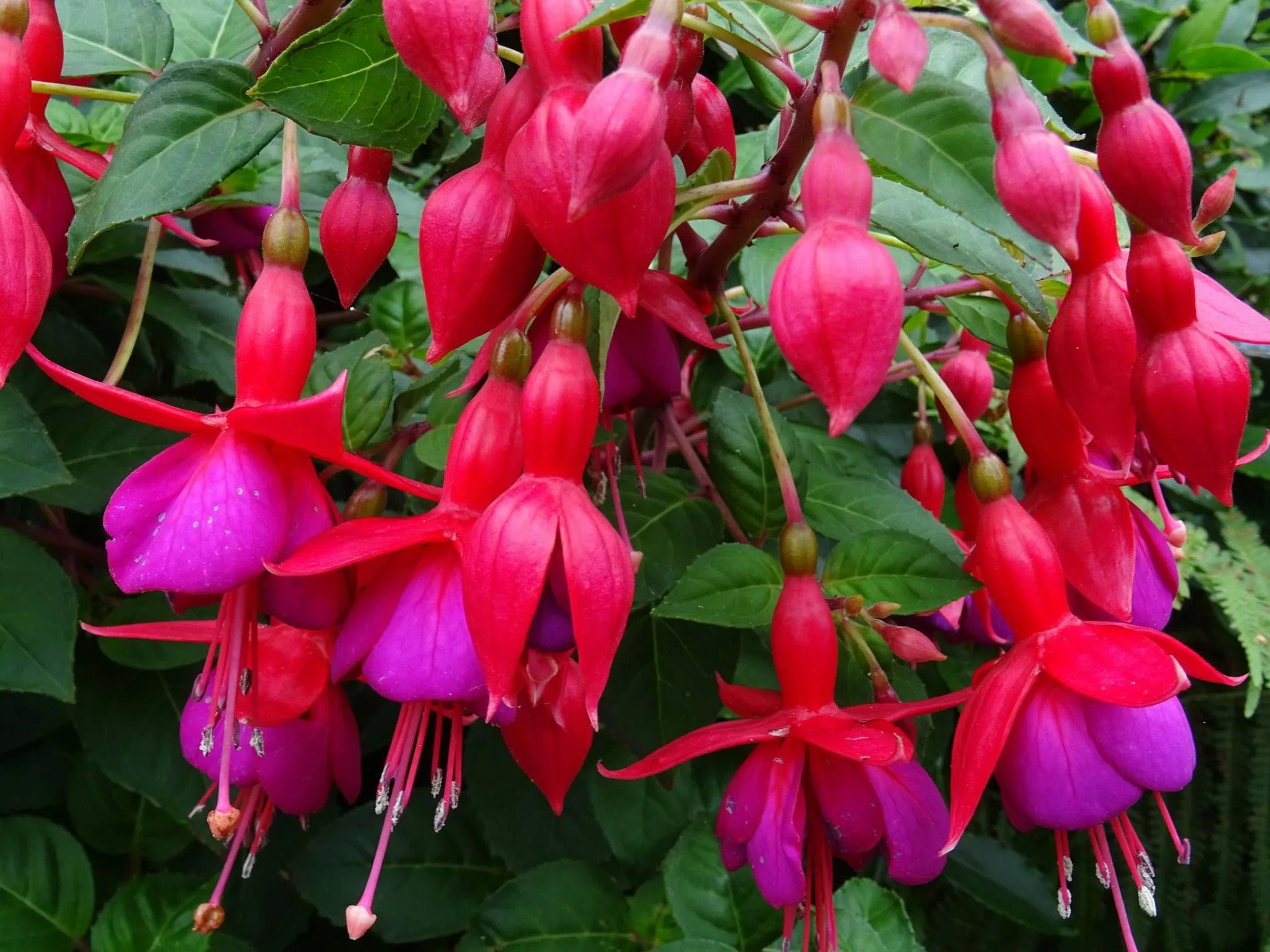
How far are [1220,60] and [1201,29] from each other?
1.9 inches

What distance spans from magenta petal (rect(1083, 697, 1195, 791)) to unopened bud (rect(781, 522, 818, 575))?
6.6 inches

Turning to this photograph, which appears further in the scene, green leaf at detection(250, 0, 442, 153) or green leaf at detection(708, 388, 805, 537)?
green leaf at detection(708, 388, 805, 537)

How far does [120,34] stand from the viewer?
0.70 m

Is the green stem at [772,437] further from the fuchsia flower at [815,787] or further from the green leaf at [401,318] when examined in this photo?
the green leaf at [401,318]

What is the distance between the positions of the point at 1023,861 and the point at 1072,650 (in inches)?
28.2

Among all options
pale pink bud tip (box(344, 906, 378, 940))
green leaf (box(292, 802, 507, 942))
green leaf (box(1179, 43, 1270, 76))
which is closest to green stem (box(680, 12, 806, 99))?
pale pink bud tip (box(344, 906, 378, 940))

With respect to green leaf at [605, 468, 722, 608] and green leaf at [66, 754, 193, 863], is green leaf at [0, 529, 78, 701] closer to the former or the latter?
green leaf at [66, 754, 193, 863]

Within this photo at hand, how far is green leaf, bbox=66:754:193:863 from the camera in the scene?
862mm

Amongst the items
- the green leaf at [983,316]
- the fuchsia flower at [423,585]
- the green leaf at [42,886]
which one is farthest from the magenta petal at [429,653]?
the green leaf at [42,886]

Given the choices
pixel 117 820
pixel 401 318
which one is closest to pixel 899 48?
pixel 401 318

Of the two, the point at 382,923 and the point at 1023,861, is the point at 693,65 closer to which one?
the point at 382,923

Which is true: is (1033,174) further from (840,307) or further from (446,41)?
(446,41)

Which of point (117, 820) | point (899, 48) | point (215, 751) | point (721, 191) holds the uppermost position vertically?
point (899, 48)

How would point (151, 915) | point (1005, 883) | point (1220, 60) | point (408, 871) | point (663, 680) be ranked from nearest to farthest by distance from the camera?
point (663, 680)
point (151, 915)
point (408, 871)
point (1005, 883)
point (1220, 60)
